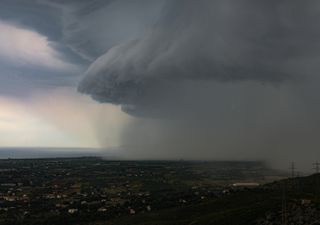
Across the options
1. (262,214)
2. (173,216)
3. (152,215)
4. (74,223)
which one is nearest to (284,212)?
(262,214)

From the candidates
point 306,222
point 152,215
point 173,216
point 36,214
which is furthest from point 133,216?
point 306,222

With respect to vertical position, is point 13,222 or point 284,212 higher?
point 284,212

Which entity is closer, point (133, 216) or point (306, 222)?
point (306, 222)

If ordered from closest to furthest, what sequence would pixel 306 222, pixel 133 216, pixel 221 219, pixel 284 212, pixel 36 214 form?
pixel 306 222 < pixel 284 212 < pixel 221 219 < pixel 133 216 < pixel 36 214

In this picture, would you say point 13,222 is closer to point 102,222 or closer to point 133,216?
point 102,222

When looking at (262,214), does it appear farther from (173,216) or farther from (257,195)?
(257,195)

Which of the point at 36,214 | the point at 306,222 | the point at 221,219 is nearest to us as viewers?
the point at 306,222
